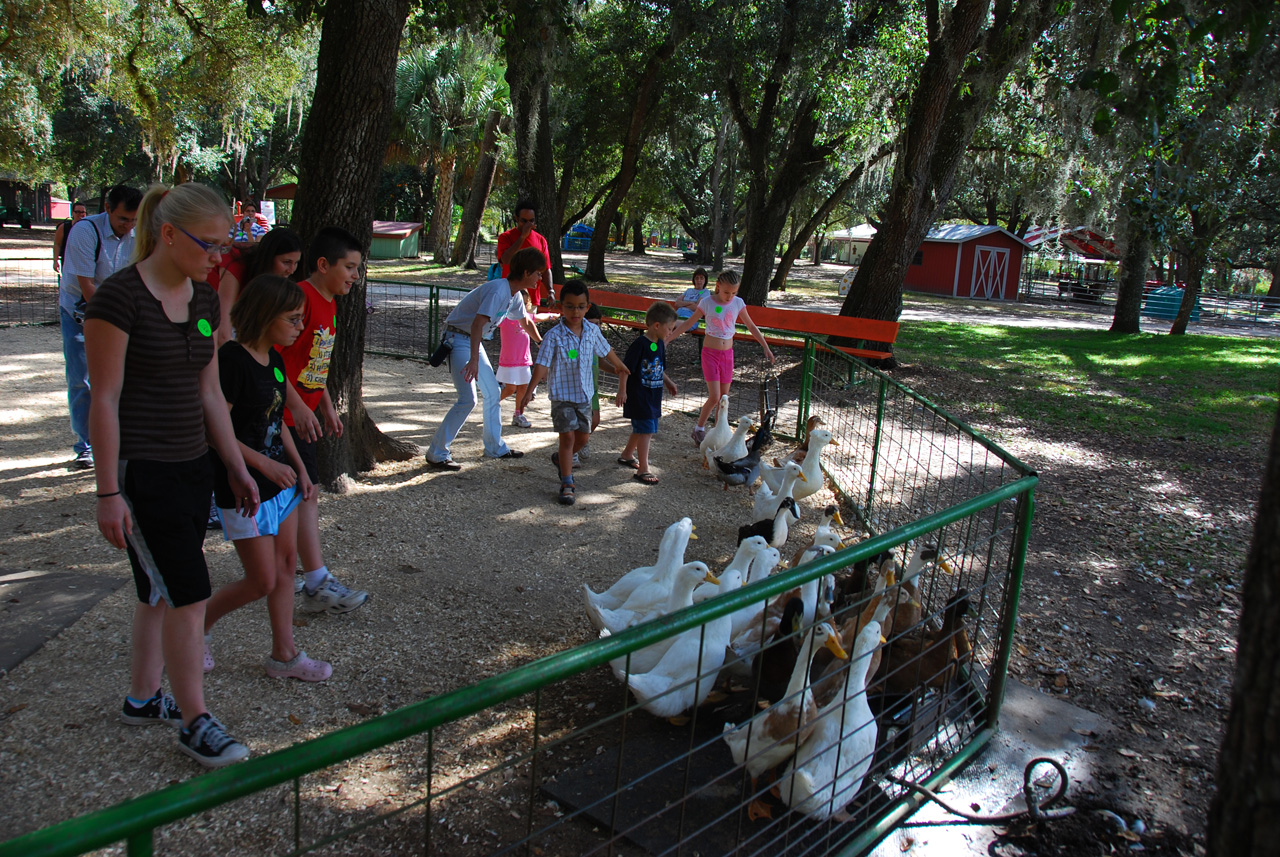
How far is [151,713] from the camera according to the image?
3.06 m

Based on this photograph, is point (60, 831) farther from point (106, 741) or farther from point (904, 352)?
point (904, 352)

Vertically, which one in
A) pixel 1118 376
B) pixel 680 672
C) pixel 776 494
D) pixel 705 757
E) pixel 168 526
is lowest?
pixel 705 757

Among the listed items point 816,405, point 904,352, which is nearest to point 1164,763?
point 816,405

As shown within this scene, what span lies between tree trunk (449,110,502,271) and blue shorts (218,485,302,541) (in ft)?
74.5

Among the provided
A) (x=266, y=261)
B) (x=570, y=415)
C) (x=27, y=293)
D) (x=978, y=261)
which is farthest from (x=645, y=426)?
(x=978, y=261)

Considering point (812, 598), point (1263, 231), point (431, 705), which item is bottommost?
point (812, 598)

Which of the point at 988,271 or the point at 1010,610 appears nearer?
the point at 1010,610

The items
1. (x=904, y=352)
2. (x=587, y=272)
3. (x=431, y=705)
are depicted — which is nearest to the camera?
(x=431, y=705)

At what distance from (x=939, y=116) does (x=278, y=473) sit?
420 inches

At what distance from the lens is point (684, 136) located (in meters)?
22.7

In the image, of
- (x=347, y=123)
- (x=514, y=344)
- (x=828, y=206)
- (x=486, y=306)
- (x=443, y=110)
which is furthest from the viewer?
(x=443, y=110)

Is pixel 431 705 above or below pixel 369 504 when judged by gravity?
above

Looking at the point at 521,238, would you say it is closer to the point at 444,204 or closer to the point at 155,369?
the point at 155,369

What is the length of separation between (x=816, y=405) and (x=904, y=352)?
235 inches
